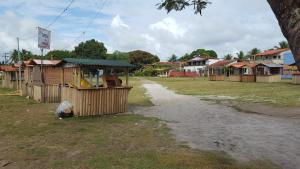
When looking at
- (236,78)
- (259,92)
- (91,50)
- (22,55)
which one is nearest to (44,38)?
(259,92)

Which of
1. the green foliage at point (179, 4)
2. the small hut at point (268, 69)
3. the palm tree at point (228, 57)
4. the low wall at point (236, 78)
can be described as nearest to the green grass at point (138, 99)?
the green foliage at point (179, 4)

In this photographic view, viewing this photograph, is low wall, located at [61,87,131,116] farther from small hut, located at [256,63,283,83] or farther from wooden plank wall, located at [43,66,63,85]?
small hut, located at [256,63,283,83]

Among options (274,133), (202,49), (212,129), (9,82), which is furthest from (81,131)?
(202,49)

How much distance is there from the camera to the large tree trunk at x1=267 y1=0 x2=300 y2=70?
344cm

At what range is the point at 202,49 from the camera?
144m

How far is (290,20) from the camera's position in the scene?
11.6ft

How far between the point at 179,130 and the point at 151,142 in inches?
85.2

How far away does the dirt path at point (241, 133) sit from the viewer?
8139 mm

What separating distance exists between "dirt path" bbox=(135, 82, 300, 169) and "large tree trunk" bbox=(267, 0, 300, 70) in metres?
4.28

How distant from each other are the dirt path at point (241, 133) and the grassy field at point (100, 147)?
0.53m

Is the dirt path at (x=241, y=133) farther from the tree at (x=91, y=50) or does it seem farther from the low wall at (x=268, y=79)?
the tree at (x=91, y=50)

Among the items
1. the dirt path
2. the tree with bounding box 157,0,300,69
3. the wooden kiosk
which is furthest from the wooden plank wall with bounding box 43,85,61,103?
the tree with bounding box 157,0,300,69

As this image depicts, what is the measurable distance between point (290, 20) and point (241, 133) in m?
7.71

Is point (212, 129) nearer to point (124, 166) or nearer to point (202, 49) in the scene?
point (124, 166)
